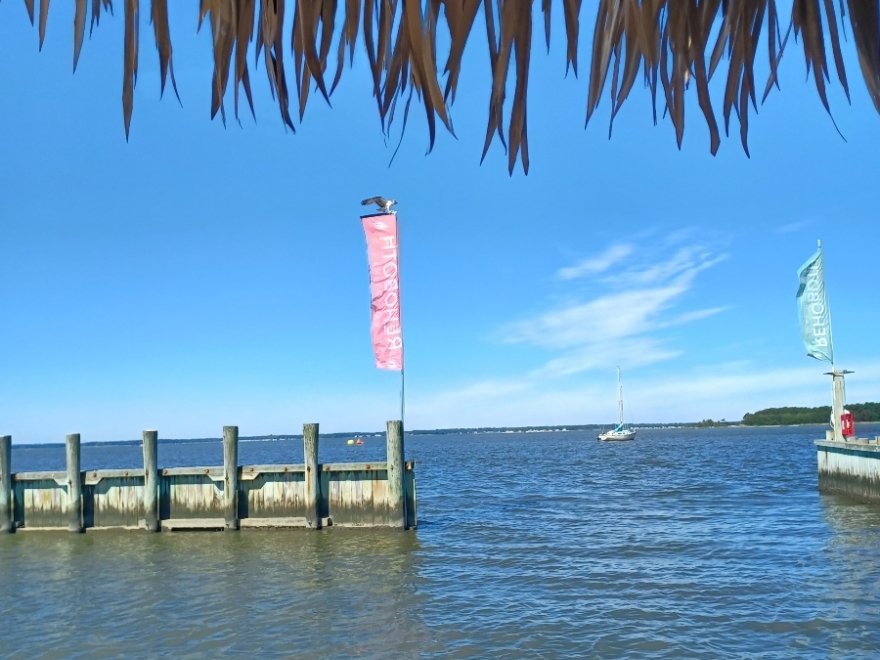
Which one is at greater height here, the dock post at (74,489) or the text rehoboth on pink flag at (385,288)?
the text rehoboth on pink flag at (385,288)

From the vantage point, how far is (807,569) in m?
12.8

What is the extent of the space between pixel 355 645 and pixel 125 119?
27.4 feet

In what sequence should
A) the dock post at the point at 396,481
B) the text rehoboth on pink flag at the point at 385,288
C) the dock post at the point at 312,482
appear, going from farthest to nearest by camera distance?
the text rehoboth on pink flag at the point at 385,288 < the dock post at the point at 312,482 < the dock post at the point at 396,481

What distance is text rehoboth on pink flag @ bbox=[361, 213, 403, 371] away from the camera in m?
16.7

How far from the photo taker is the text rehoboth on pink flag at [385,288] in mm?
16734

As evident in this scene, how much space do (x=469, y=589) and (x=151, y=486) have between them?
30.5 feet

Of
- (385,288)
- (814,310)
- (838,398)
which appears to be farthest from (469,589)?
(814,310)

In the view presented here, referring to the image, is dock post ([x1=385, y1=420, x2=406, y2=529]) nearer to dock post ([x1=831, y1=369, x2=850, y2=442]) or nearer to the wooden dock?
the wooden dock

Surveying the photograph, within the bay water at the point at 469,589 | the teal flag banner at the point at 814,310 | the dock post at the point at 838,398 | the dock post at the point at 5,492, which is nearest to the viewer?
the bay water at the point at 469,589

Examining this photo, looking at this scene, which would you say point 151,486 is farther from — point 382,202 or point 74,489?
point 382,202

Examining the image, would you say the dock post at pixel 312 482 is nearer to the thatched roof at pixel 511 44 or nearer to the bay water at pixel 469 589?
the bay water at pixel 469 589

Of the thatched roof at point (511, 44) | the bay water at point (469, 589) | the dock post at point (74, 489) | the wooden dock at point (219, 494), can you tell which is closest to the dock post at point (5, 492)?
the wooden dock at point (219, 494)

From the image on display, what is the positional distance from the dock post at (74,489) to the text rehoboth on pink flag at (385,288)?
790 centimetres

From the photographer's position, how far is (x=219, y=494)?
17344 mm
